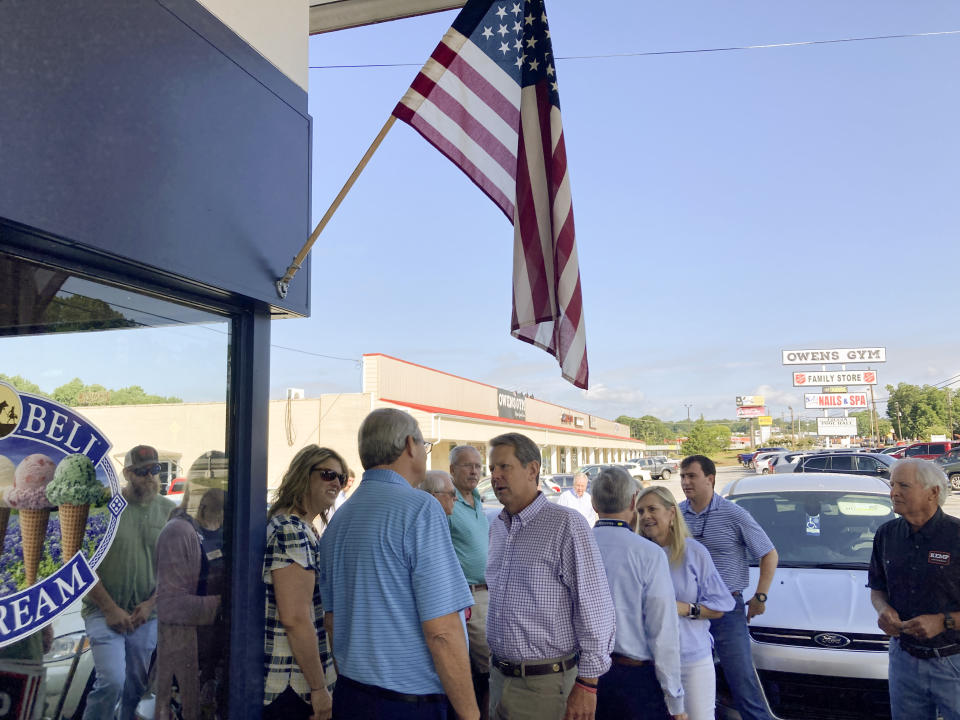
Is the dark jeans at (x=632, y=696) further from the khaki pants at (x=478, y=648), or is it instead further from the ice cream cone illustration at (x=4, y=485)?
→ the ice cream cone illustration at (x=4, y=485)

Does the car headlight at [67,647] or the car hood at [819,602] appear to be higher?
the car headlight at [67,647]

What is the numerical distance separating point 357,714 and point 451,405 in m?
32.3

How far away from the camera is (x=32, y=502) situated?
8.28ft

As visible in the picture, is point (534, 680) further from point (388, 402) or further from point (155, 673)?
point (388, 402)

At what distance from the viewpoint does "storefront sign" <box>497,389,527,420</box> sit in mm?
41625

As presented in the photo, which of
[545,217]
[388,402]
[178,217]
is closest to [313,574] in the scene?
[178,217]

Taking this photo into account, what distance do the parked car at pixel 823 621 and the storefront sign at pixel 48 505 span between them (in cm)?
407

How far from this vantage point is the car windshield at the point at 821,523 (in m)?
5.76

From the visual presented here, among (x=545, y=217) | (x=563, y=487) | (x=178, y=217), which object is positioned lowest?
(x=563, y=487)

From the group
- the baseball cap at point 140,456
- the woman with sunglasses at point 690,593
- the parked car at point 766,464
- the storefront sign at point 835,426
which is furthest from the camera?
the storefront sign at point 835,426

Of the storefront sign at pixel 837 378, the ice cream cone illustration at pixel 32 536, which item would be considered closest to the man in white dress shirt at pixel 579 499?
the ice cream cone illustration at pixel 32 536

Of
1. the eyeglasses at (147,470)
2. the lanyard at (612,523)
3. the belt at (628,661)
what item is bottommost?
the belt at (628,661)

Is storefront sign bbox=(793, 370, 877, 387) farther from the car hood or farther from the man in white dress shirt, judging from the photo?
the car hood

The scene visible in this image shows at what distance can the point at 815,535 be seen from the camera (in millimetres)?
5973
